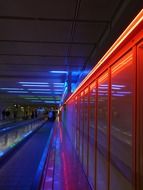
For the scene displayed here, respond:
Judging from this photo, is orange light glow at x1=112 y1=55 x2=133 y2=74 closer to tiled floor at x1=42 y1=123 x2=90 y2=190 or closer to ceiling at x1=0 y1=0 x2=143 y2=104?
ceiling at x1=0 y1=0 x2=143 y2=104

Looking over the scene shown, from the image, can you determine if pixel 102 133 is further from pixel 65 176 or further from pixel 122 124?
pixel 65 176

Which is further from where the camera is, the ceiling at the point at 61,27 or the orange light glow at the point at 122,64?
the ceiling at the point at 61,27

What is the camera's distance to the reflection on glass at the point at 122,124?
2879 millimetres

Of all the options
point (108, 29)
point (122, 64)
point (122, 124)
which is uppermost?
point (108, 29)

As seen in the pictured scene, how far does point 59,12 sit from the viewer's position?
543cm

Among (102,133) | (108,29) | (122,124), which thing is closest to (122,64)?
(122,124)

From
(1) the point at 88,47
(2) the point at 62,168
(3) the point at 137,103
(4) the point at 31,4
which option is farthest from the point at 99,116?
(2) the point at 62,168

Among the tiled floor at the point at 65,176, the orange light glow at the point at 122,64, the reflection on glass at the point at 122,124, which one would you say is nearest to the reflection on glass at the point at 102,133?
the reflection on glass at the point at 122,124

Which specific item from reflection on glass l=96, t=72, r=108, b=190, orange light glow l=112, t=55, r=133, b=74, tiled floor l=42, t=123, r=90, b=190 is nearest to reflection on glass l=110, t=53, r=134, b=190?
orange light glow l=112, t=55, r=133, b=74

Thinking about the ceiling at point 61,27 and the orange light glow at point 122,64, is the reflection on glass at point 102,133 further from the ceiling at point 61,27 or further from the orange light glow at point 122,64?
the ceiling at point 61,27

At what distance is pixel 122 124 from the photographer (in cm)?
319

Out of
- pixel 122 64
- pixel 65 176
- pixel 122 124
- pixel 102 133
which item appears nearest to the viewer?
pixel 122 124

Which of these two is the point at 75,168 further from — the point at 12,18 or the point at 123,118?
the point at 123,118

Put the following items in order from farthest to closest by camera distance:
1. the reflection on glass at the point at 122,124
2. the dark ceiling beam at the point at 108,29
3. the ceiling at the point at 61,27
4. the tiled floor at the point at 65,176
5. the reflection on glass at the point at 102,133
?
the tiled floor at the point at 65,176, the ceiling at the point at 61,27, the dark ceiling beam at the point at 108,29, the reflection on glass at the point at 102,133, the reflection on glass at the point at 122,124
